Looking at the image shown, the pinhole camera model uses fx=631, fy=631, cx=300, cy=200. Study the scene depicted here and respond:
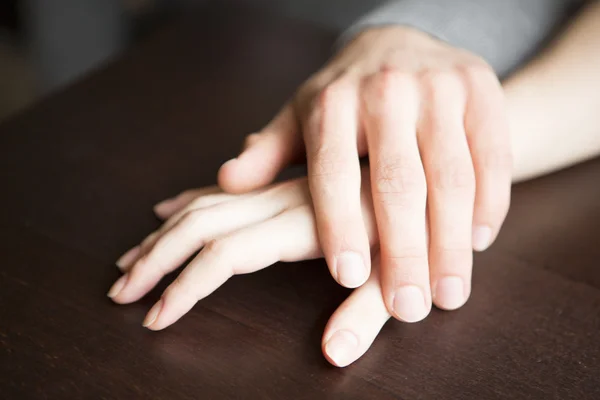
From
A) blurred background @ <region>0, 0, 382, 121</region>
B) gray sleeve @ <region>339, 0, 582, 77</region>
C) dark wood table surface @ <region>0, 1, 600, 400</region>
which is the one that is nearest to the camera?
dark wood table surface @ <region>0, 1, 600, 400</region>

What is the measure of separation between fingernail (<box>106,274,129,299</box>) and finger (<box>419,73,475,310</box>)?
0.83 ft

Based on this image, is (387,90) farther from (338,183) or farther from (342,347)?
(342,347)

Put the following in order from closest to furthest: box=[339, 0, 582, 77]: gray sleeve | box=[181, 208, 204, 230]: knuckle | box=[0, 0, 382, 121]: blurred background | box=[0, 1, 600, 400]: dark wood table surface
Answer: box=[0, 1, 600, 400]: dark wood table surface, box=[181, 208, 204, 230]: knuckle, box=[339, 0, 582, 77]: gray sleeve, box=[0, 0, 382, 121]: blurred background

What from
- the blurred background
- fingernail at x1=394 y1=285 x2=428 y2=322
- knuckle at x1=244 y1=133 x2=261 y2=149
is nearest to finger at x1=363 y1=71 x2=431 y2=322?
fingernail at x1=394 y1=285 x2=428 y2=322

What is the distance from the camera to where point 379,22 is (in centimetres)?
76

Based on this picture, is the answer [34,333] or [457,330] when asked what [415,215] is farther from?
[34,333]

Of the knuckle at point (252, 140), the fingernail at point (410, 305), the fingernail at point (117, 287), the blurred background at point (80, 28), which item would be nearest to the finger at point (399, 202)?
the fingernail at point (410, 305)

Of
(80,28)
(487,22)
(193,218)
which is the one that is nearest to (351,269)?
(193,218)

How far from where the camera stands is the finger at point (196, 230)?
0.52m

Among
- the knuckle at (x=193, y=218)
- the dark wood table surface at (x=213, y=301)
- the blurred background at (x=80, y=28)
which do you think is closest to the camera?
the dark wood table surface at (x=213, y=301)

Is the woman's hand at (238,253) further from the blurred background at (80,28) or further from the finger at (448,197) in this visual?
the blurred background at (80,28)

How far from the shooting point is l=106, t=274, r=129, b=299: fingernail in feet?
1.70

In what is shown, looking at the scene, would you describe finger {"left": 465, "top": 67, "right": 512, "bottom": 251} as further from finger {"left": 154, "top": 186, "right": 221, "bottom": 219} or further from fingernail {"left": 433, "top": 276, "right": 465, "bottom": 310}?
finger {"left": 154, "top": 186, "right": 221, "bottom": 219}

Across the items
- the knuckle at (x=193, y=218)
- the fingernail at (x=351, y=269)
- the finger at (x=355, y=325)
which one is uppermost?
the knuckle at (x=193, y=218)
